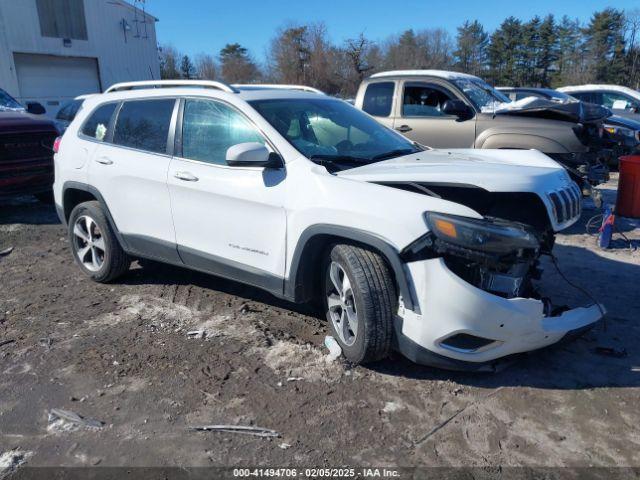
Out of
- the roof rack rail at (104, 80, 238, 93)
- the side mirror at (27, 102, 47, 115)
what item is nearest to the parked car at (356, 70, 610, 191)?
A: the roof rack rail at (104, 80, 238, 93)

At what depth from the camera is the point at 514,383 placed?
10.9ft

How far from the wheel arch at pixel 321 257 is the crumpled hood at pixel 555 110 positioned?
4636mm

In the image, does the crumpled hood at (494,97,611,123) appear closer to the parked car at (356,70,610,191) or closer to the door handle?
the parked car at (356,70,610,191)

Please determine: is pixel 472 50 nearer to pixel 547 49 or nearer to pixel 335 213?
pixel 547 49

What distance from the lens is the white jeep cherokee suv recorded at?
3.04 m

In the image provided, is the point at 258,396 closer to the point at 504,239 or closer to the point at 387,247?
the point at 387,247

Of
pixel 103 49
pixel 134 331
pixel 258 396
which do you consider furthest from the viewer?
pixel 103 49

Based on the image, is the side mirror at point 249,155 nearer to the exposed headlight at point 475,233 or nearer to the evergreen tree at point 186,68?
the exposed headlight at point 475,233

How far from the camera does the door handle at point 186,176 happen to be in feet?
13.6

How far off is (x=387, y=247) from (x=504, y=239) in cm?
64


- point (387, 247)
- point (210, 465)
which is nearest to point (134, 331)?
point (210, 465)

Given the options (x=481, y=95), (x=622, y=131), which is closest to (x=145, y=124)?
(x=481, y=95)

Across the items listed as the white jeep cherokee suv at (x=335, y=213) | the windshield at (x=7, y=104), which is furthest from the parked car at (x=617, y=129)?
the windshield at (x=7, y=104)

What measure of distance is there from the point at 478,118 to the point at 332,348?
15.9 ft
